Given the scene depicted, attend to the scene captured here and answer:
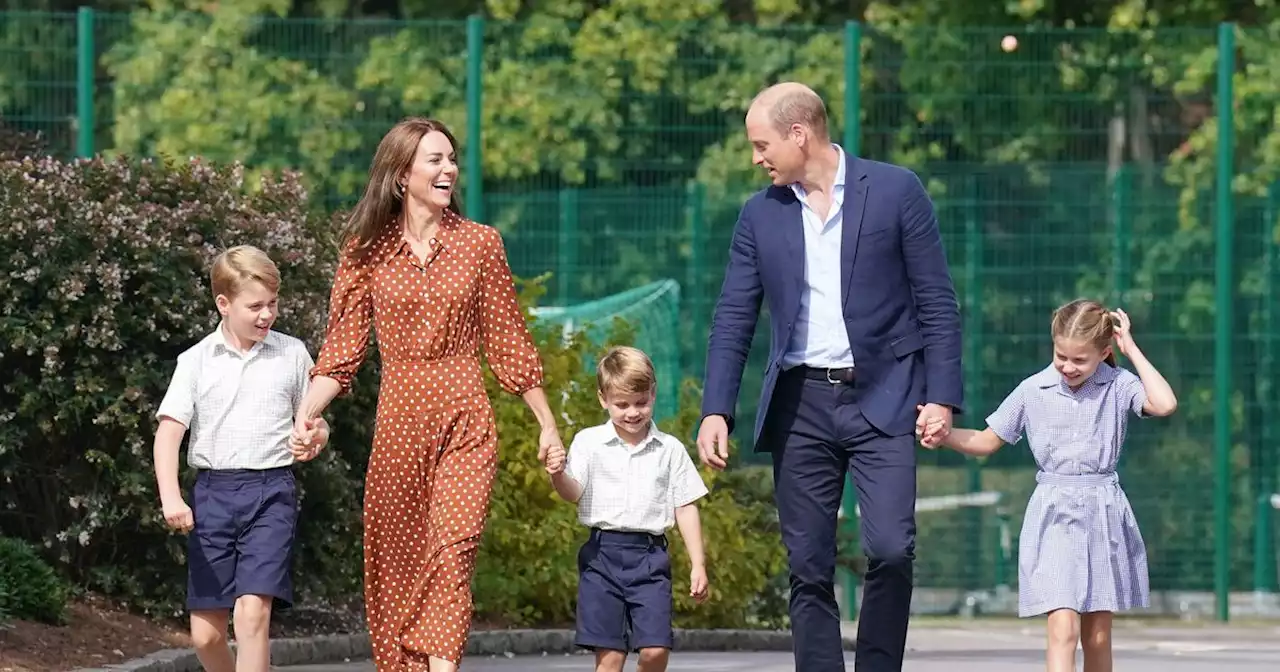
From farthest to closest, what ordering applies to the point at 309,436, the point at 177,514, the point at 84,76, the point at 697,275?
the point at 697,275 < the point at 84,76 < the point at 177,514 < the point at 309,436

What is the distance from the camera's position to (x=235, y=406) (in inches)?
314

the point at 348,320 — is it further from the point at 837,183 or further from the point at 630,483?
the point at 837,183

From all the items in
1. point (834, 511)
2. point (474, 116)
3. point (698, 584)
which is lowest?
point (698, 584)

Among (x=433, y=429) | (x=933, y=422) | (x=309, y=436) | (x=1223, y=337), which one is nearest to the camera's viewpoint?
(x=433, y=429)

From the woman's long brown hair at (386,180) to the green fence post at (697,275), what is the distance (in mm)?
6474

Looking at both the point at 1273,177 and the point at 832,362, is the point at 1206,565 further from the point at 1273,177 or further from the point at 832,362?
the point at 832,362

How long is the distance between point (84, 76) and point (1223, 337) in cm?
644

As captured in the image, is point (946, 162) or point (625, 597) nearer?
point (625, 597)

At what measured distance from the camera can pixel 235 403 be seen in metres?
7.97

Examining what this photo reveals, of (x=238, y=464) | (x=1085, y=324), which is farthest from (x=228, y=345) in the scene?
(x=1085, y=324)

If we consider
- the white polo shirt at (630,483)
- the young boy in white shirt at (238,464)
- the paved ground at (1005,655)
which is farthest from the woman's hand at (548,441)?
the paved ground at (1005,655)

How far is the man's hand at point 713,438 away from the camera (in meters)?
7.53

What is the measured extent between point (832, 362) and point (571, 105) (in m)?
6.72

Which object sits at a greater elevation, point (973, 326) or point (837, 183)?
point (837, 183)
